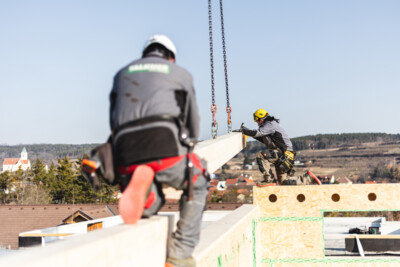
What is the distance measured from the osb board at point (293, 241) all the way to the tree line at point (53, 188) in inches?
2553

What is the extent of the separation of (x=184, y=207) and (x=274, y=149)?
6.80 m

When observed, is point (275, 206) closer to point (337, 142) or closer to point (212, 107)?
point (212, 107)

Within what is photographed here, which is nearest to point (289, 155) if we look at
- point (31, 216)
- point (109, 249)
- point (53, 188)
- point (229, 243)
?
point (229, 243)

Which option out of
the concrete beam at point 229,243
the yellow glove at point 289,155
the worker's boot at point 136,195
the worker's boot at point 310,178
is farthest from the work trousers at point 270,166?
the worker's boot at point 136,195

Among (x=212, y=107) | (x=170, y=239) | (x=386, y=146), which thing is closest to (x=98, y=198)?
(x=212, y=107)

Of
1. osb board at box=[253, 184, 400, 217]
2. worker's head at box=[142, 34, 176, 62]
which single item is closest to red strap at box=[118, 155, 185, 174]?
worker's head at box=[142, 34, 176, 62]

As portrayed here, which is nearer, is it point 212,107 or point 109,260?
point 109,260

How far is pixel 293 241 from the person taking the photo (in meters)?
8.52

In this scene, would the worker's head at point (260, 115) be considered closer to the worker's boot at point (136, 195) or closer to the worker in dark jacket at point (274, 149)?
the worker in dark jacket at point (274, 149)

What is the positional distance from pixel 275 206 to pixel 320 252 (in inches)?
40.9

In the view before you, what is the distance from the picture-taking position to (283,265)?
8445mm

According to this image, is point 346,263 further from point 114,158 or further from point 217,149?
point 114,158

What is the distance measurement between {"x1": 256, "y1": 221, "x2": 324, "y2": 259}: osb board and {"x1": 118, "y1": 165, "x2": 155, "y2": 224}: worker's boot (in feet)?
17.7

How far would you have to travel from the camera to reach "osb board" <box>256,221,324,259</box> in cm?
847
